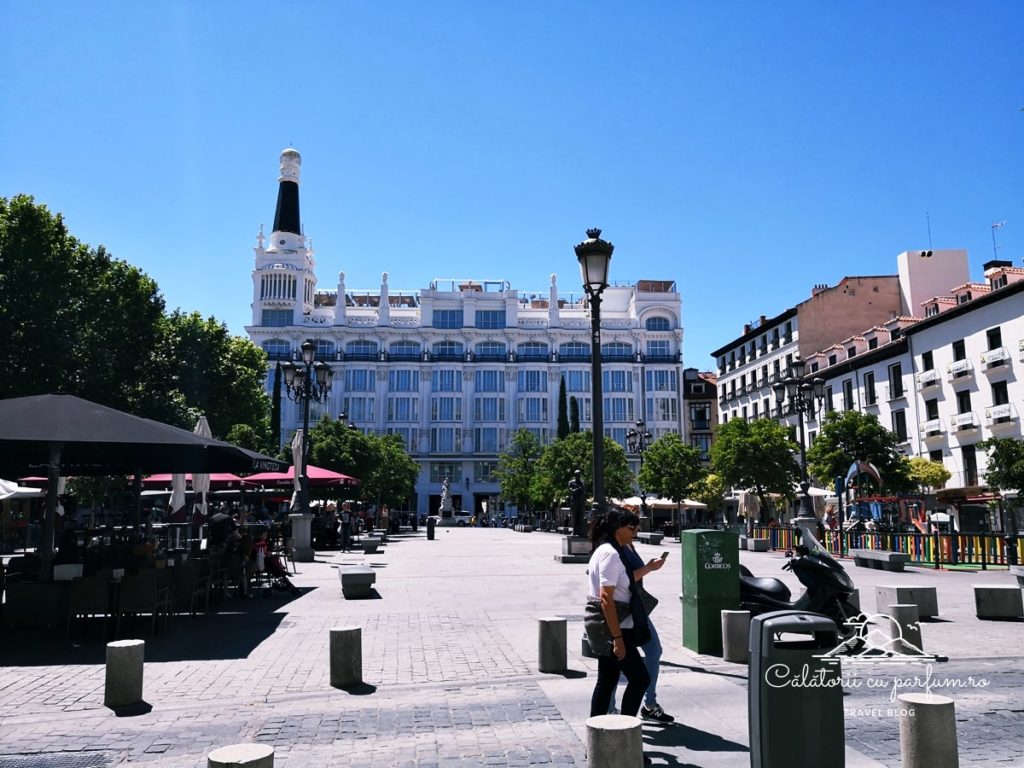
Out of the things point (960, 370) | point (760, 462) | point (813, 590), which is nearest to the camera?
point (813, 590)

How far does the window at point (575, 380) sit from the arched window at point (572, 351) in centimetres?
154

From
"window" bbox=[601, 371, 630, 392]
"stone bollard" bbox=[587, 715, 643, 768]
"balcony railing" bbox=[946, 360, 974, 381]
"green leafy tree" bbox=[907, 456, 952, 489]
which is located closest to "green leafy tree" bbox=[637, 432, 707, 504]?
"green leafy tree" bbox=[907, 456, 952, 489]

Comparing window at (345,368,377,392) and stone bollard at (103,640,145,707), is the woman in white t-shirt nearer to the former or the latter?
stone bollard at (103,640,145,707)

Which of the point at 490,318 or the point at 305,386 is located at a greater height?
the point at 490,318

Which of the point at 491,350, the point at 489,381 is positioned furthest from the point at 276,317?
the point at 489,381

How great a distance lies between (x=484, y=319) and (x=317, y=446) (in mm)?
44146

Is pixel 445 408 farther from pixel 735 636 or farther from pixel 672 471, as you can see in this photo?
pixel 735 636

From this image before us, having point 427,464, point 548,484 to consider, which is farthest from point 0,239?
point 427,464

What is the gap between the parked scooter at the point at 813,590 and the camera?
8.25m

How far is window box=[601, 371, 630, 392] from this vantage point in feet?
260

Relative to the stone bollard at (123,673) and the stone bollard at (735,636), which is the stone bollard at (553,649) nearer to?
the stone bollard at (735,636)

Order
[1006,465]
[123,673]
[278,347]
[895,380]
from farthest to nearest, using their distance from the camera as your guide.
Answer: [278,347] < [895,380] < [1006,465] < [123,673]

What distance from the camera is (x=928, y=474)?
35750 mm

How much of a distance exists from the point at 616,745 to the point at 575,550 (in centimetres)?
1664
